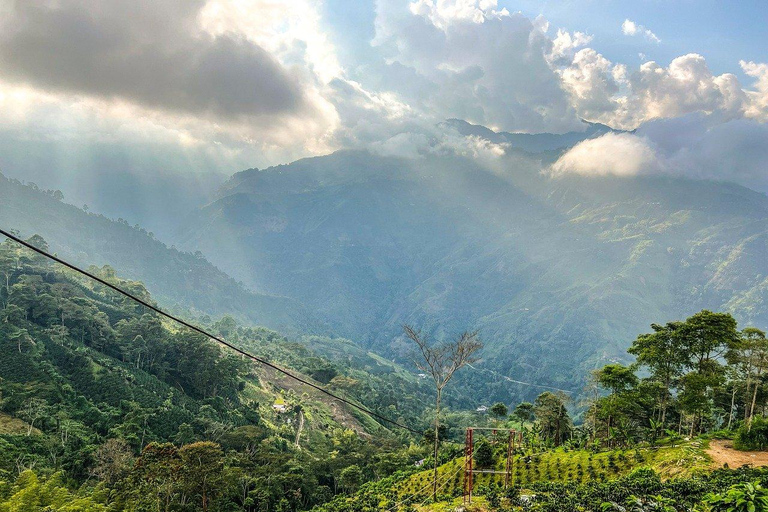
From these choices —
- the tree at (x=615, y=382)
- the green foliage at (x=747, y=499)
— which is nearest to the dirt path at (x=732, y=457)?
the tree at (x=615, y=382)

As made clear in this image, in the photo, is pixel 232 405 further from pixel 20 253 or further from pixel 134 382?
pixel 20 253

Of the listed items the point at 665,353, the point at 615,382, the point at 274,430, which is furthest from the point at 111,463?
the point at 665,353

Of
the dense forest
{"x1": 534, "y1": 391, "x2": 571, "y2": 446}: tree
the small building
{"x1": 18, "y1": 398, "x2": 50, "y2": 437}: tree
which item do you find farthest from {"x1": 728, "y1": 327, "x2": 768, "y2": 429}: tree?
the small building

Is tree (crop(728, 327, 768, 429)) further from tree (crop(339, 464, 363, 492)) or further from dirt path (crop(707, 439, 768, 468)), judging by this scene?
tree (crop(339, 464, 363, 492))

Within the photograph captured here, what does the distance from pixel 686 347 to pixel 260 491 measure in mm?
39353

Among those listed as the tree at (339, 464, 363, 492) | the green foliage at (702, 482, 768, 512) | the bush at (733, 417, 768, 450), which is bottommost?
the tree at (339, 464, 363, 492)

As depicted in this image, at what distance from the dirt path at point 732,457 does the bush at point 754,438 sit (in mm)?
549

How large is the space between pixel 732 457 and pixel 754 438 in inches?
112

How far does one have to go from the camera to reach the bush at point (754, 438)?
24.9 metres

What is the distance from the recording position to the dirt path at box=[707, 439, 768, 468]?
73.9 ft

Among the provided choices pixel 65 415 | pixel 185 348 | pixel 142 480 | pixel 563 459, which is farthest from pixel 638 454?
pixel 185 348

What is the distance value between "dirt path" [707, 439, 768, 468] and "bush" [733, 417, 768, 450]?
0.55m

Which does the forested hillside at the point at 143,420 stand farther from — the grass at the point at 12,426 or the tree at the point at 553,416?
the tree at the point at 553,416

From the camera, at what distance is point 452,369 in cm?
2502
